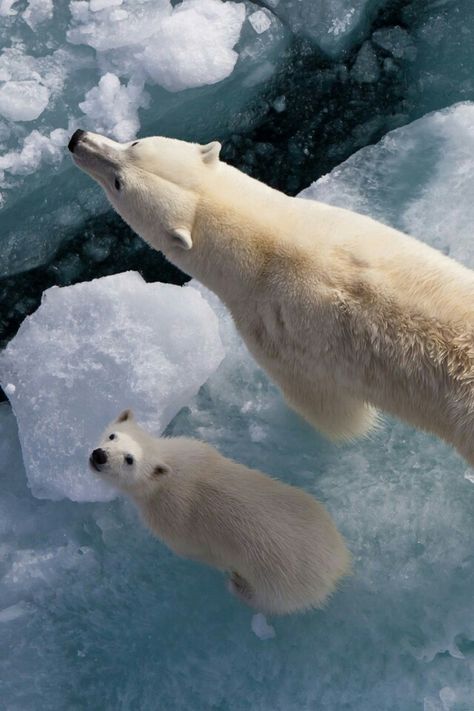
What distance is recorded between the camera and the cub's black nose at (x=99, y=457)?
135 inches

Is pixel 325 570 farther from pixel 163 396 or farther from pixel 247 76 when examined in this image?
pixel 247 76

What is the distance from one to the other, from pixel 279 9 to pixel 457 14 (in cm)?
89

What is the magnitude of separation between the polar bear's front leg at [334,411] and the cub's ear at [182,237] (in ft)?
2.23

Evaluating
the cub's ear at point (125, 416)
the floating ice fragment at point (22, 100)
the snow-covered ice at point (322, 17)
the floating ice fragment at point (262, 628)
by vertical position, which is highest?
the snow-covered ice at point (322, 17)

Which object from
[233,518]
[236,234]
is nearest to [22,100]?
[236,234]

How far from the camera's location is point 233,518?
3502 millimetres

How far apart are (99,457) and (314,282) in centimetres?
94

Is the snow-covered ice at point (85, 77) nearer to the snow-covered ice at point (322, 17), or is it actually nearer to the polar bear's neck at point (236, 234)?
the snow-covered ice at point (322, 17)

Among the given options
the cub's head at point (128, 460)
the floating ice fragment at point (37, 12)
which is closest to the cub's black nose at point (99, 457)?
the cub's head at point (128, 460)

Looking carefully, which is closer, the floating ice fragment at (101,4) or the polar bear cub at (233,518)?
the polar bear cub at (233,518)

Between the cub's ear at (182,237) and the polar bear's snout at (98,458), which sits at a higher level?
the cub's ear at (182,237)

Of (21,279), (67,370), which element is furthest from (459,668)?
(21,279)

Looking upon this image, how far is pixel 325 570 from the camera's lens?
3498 mm

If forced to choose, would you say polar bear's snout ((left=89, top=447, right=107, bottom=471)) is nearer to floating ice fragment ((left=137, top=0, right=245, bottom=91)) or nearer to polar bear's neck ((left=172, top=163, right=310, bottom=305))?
polar bear's neck ((left=172, top=163, right=310, bottom=305))
